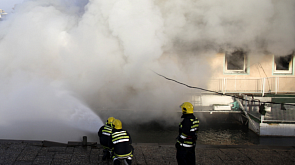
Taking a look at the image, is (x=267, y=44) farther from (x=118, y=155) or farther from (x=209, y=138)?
(x=118, y=155)

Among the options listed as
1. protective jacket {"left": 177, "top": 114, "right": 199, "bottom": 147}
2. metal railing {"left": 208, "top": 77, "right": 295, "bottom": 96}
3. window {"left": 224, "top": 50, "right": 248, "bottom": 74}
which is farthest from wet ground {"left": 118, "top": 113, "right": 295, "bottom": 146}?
protective jacket {"left": 177, "top": 114, "right": 199, "bottom": 147}

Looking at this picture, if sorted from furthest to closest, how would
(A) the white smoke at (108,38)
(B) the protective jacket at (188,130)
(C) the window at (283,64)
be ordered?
1. (C) the window at (283,64)
2. (A) the white smoke at (108,38)
3. (B) the protective jacket at (188,130)

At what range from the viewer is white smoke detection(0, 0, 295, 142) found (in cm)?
825

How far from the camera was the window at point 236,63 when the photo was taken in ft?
38.3

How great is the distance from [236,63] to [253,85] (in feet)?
4.36

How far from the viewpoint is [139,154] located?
19.4ft

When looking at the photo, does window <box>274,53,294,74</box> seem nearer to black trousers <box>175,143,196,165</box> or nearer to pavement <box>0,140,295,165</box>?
pavement <box>0,140,295,165</box>

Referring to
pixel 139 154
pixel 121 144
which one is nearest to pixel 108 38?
pixel 139 154

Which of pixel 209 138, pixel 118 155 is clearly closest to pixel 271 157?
pixel 209 138

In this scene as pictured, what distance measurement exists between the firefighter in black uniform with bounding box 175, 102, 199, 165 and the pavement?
122cm

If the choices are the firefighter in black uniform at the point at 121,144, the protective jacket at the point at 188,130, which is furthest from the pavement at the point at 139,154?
the protective jacket at the point at 188,130

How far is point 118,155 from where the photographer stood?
169 inches

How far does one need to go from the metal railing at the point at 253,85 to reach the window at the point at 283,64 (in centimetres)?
47

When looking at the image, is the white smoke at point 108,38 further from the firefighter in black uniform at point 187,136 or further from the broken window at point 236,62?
the firefighter in black uniform at point 187,136
